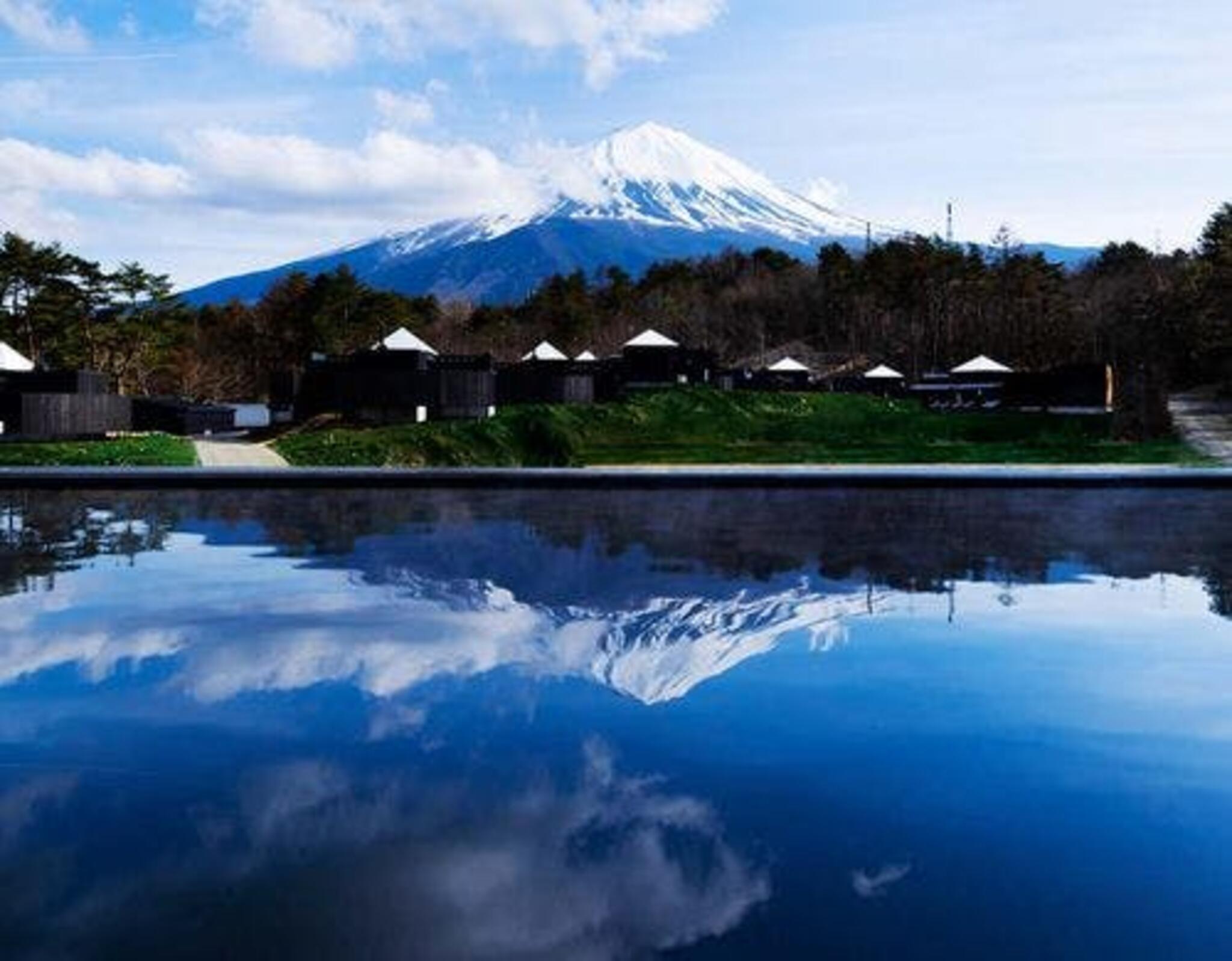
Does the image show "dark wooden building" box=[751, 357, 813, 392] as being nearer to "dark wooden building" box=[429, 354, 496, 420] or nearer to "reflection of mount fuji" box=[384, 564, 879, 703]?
"dark wooden building" box=[429, 354, 496, 420]

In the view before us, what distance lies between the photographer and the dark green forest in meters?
48.6

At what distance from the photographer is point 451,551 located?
358 inches

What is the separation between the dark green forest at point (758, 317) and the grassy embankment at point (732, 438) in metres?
4.32

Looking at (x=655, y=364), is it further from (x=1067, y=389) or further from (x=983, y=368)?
(x=1067, y=389)

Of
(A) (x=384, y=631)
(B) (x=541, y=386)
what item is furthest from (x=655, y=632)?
(B) (x=541, y=386)

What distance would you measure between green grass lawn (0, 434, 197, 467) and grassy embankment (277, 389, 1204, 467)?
247cm

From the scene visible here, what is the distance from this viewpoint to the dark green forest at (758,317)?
48.6 metres

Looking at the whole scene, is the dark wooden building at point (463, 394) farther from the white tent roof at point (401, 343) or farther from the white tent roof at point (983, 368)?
the white tent roof at point (983, 368)

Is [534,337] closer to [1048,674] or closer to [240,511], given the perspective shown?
[240,511]

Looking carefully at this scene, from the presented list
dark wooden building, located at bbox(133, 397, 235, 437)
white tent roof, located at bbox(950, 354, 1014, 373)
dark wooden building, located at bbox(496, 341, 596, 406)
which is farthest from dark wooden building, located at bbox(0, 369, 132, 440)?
white tent roof, located at bbox(950, 354, 1014, 373)

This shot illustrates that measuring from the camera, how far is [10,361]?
26406 millimetres

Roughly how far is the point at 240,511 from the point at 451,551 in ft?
12.8

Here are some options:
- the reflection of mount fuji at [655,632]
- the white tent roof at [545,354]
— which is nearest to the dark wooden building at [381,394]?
the white tent roof at [545,354]

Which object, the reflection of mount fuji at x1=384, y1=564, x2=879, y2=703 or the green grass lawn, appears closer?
the reflection of mount fuji at x1=384, y1=564, x2=879, y2=703
